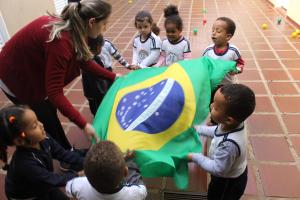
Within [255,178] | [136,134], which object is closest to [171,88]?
[136,134]

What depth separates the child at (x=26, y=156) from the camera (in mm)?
1567

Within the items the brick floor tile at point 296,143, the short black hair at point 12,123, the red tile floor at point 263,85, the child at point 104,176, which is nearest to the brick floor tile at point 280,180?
the red tile floor at point 263,85

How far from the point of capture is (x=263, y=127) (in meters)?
3.08

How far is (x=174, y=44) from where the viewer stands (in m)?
2.92

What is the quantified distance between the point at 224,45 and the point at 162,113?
42.1 inches

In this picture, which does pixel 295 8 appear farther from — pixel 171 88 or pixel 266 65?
pixel 171 88

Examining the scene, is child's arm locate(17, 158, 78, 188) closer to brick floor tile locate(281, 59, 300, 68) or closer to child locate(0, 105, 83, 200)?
child locate(0, 105, 83, 200)

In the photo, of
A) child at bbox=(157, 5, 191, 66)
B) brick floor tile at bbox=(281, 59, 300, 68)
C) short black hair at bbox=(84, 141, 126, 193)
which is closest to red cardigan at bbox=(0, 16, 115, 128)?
short black hair at bbox=(84, 141, 126, 193)

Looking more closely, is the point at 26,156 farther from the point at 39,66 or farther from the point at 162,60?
the point at 162,60

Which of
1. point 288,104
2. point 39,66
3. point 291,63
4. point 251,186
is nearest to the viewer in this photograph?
point 39,66

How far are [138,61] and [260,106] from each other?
4.94ft

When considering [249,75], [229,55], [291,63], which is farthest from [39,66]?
[291,63]

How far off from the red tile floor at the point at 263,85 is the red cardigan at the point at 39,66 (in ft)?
3.10

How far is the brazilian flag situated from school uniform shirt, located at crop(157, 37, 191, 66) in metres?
0.52
